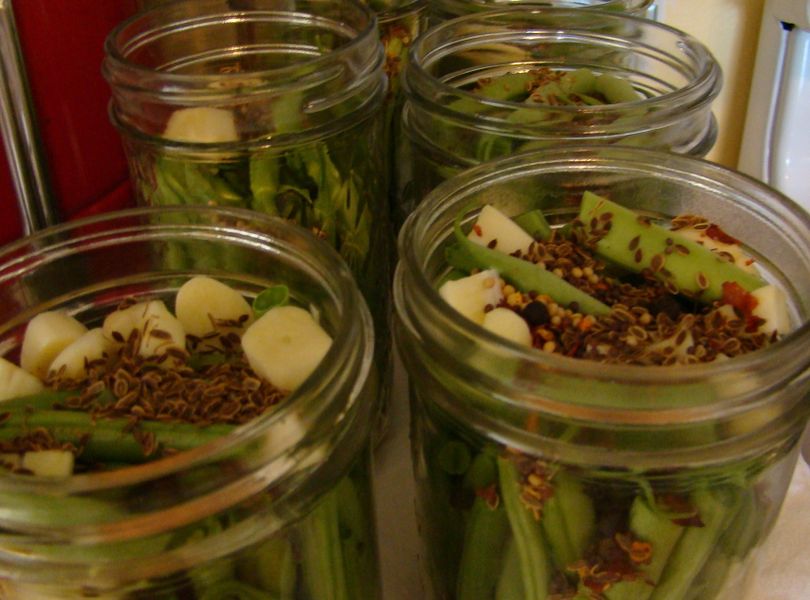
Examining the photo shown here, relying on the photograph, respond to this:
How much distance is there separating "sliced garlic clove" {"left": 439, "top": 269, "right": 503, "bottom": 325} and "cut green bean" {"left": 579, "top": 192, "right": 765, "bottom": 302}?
3.2 inches

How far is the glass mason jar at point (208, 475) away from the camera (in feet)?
1.04

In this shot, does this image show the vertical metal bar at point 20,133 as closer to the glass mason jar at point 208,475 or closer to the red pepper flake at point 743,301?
the glass mason jar at point 208,475

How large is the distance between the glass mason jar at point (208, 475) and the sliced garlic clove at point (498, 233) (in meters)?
0.11

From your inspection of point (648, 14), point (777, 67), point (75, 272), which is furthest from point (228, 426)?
point (777, 67)

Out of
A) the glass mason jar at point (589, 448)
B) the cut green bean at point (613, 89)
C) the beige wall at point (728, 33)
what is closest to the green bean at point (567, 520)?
the glass mason jar at point (589, 448)

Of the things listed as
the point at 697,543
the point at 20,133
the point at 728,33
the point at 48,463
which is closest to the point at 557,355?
the point at 697,543

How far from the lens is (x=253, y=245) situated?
0.48m

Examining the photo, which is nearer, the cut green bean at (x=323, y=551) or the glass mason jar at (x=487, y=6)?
the cut green bean at (x=323, y=551)

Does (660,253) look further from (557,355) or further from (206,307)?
(206,307)

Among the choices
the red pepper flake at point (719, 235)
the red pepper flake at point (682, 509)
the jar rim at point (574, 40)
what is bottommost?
the red pepper flake at point (682, 509)

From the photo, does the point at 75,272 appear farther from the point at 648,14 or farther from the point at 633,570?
the point at 648,14

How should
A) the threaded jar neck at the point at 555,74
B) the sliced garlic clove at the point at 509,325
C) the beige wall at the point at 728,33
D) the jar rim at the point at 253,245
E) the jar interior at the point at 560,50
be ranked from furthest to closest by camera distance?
the beige wall at the point at 728,33 → the jar interior at the point at 560,50 → the threaded jar neck at the point at 555,74 → the sliced garlic clove at the point at 509,325 → the jar rim at the point at 253,245

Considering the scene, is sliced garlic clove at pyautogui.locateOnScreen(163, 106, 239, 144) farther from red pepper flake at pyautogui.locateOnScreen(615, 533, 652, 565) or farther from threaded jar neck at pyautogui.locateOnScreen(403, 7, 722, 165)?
red pepper flake at pyautogui.locateOnScreen(615, 533, 652, 565)

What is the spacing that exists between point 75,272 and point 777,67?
1.08m
